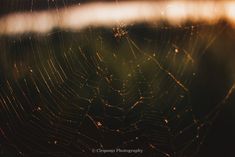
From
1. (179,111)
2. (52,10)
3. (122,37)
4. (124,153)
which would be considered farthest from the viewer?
(179,111)

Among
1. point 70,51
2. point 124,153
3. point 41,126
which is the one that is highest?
point 70,51

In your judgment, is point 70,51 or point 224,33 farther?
point 224,33

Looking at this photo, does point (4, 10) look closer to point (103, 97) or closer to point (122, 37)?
point (122, 37)

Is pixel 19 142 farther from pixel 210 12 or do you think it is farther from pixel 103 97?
pixel 210 12

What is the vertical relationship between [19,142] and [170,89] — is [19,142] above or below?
below

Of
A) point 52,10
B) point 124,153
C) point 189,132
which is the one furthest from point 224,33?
point 52,10

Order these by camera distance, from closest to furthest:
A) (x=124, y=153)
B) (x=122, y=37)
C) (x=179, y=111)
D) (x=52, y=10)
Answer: (x=52, y=10) < (x=122, y=37) < (x=124, y=153) < (x=179, y=111)
